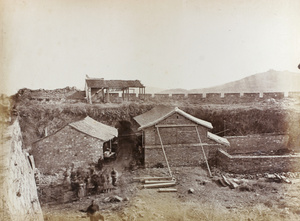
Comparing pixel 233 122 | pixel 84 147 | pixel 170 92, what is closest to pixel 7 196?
pixel 84 147

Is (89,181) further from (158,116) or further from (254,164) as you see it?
(254,164)

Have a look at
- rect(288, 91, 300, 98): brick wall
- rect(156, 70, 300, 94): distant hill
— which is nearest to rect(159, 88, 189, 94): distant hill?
rect(156, 70, 300, 94): distant hill

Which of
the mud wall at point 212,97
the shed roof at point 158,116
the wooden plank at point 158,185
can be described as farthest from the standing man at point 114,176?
the mud wall at point 212,97

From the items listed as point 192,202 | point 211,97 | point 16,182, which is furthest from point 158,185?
point 16,182

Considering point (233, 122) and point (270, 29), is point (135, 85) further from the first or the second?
point (270, 29)

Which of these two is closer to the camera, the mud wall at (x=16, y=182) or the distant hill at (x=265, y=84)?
the mud wall at (x=16, y=182)

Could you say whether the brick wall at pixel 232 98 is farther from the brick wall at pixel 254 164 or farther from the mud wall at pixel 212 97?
the brick wall at pixel 254 164
